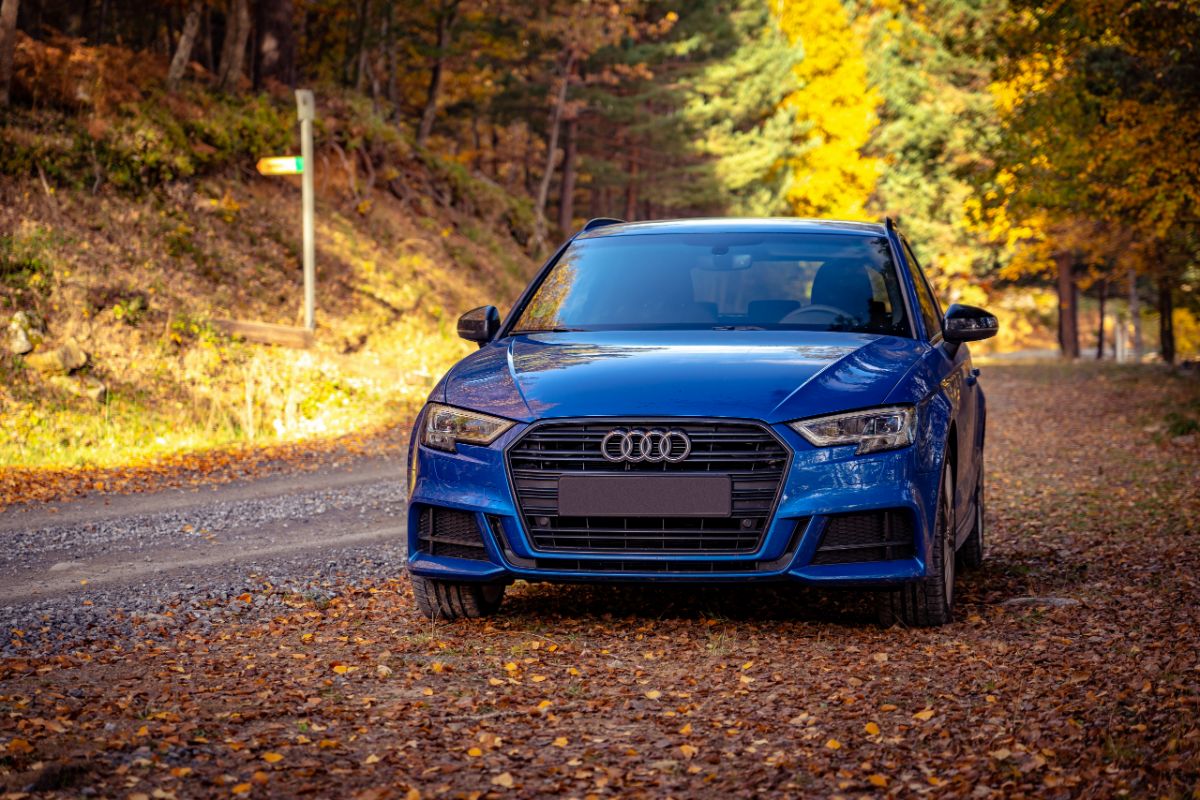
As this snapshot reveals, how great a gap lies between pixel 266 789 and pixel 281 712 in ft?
2.71

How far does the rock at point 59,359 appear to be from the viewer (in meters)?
15.2

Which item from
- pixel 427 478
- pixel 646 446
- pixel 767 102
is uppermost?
pixel 767 102

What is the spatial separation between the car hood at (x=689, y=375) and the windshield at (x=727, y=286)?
1.01 ft

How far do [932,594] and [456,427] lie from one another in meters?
2.16

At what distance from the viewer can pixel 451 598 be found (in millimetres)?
6500

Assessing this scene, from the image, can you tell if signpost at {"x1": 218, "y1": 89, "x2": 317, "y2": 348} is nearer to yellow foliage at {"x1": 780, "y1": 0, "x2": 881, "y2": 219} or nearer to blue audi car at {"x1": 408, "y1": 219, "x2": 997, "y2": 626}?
blue audi car at {"x1": 408, "y1": 219, "x2": 997, "y2": 626}

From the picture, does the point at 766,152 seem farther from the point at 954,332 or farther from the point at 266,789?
the point at 266,789

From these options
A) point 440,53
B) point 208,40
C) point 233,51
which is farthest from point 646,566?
point 440,53

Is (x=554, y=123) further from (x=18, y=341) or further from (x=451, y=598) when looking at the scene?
(x=451, y=598)

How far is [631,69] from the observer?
4262cm

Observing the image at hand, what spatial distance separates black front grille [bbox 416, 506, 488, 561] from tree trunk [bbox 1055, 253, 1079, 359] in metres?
39.3

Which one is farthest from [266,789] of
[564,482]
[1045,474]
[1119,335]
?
[1119,335]

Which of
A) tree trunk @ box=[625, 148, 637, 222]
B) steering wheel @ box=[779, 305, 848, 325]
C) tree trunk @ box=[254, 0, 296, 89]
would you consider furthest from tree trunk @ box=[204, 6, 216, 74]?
steering wheel @ box=[779, 305, 848, 325]

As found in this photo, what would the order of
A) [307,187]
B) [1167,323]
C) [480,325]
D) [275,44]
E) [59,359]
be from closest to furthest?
[480,325] < [59,359] < [307,187] < [275,44] < [1167,323]
